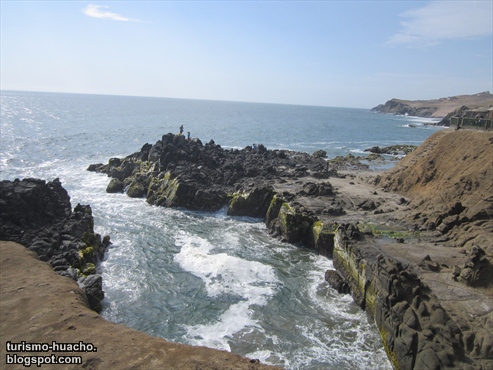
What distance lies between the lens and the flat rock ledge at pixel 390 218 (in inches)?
653

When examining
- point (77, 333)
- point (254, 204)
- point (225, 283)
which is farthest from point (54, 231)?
point (254, 204)

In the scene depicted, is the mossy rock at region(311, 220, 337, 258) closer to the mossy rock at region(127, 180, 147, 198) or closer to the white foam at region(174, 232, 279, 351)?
the white foam at region(174, 232, 279, 351)

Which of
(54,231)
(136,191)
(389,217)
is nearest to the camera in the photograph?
(54,231)

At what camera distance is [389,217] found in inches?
1231

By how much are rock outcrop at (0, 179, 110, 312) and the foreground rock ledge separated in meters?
2.45

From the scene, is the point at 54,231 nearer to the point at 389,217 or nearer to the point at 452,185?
the point at 389,217

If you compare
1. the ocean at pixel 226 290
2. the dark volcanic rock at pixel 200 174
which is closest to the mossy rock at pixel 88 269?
the ocean at pixel 226 290

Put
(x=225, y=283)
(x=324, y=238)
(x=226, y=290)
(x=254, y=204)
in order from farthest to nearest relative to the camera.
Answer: (x=254, y=204), (x=324, y=238), (x=225, y=283), (x=226, y=290)

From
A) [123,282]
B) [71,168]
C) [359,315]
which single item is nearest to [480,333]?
[359,315]

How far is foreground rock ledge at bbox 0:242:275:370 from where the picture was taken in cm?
1360

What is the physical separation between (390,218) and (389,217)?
23 cm

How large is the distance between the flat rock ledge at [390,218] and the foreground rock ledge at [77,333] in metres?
7.83

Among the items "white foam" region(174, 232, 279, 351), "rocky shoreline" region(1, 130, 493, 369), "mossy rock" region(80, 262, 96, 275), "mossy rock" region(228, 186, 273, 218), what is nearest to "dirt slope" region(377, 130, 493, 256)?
"rocky shoreline" region(1, 130, 493, 369)

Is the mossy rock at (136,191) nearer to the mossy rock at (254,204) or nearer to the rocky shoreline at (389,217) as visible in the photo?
the rocky shoreline at (389,217)
